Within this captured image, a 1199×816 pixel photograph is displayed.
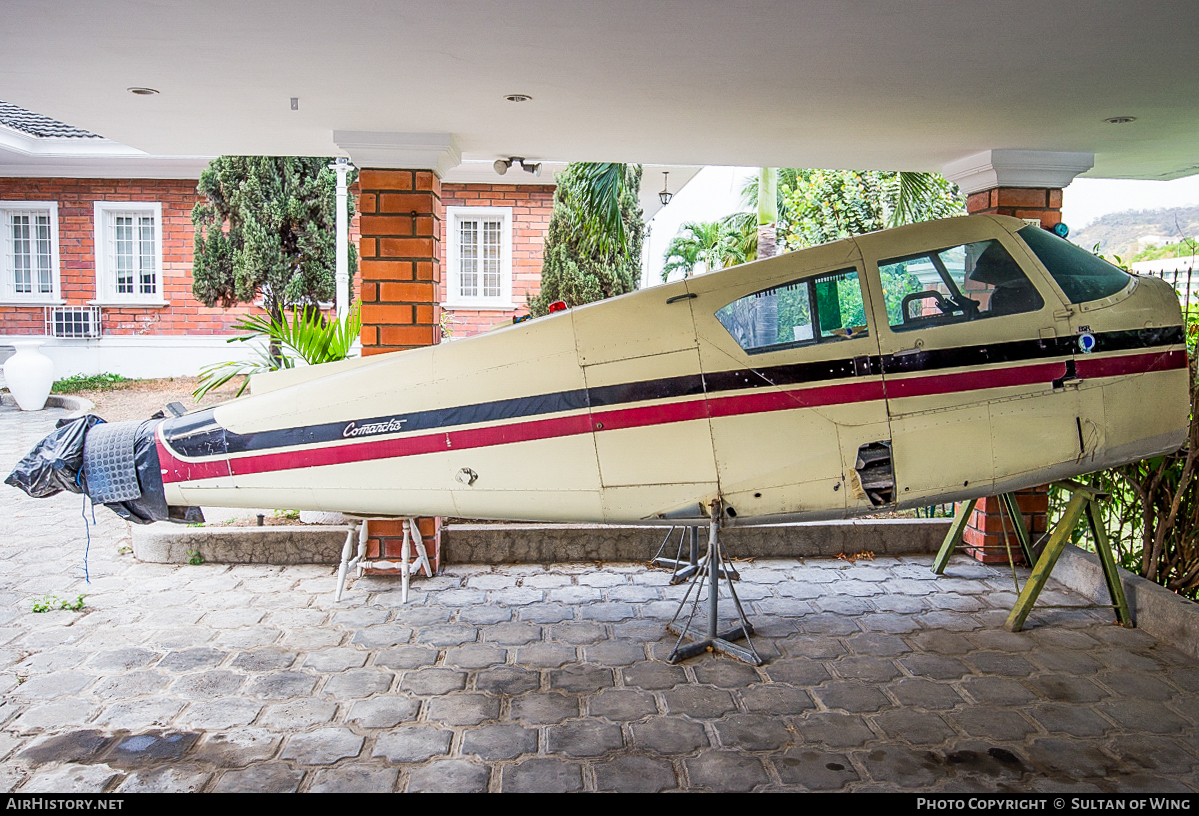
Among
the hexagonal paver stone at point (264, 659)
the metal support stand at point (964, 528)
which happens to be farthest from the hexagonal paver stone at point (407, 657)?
the metal support stand at point (964, 528)

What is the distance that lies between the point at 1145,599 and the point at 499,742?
4.28m

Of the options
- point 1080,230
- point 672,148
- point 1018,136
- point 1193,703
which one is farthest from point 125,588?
point 1080,230

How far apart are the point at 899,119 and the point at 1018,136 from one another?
1185mm

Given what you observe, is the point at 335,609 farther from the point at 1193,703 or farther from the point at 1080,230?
the point at 1080,230

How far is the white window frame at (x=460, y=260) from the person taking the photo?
619 inches

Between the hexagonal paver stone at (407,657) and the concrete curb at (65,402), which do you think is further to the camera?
the concrete curb at (65,402)

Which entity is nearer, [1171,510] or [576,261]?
[1171,510]

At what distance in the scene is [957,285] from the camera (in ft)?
14.9

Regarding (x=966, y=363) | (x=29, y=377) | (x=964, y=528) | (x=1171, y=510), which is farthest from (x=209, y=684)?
(x=29, y=377)

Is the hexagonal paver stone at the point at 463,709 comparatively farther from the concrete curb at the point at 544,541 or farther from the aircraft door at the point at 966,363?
the aircraft door at the point at 966,363

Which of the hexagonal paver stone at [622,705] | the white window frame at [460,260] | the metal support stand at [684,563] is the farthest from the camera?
the white window frame at [460,260]

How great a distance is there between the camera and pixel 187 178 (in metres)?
15.7

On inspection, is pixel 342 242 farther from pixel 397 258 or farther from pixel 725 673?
pixel 725 673

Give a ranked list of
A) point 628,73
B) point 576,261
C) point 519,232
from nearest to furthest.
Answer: point 628,73, point 576,261, point 519,232
